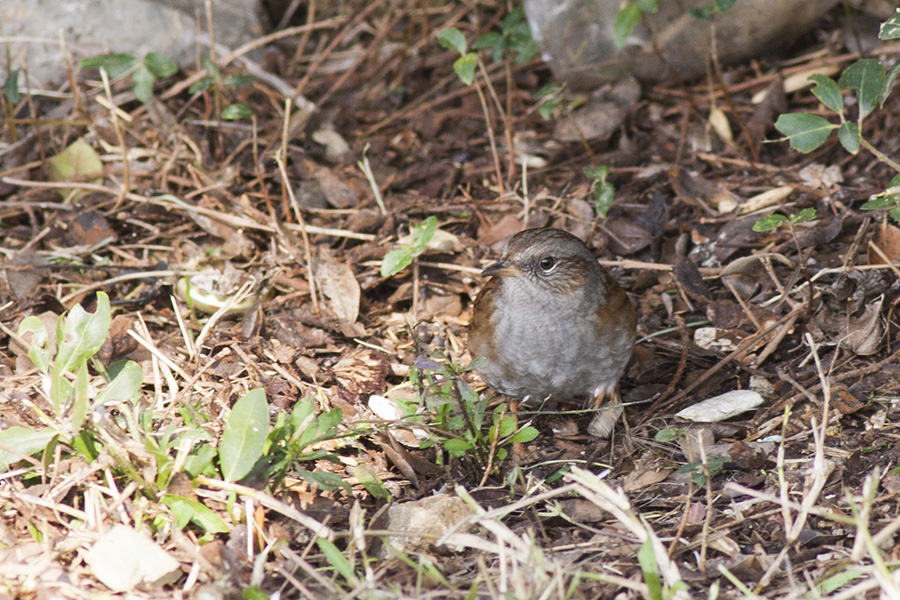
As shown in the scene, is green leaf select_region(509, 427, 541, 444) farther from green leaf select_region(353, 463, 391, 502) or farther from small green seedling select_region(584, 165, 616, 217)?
small green seedling select_region(584, 165, 616, 217)

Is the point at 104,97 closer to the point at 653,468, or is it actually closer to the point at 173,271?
the point at 173,271

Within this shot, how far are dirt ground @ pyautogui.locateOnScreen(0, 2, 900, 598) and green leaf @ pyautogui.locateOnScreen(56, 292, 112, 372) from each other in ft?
0.43

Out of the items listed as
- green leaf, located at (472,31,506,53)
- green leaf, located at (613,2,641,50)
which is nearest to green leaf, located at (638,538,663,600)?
green leaf, located at (613,2,641,50)

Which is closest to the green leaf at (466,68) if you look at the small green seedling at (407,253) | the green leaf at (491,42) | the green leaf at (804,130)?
the small green seedling at (407,253)

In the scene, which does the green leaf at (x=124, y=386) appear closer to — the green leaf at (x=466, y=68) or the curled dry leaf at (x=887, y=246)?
the green leaf at (x=466, y=68)

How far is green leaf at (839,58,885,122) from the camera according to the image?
3.81m

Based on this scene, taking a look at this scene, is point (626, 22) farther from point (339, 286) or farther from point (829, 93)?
point (339, 286)

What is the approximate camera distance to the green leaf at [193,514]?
3199mm

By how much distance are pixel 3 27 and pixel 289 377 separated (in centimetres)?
350

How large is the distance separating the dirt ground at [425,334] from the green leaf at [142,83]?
39 centimetres

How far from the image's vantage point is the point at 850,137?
3.77 m

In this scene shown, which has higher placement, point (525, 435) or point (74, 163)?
point (74, 163)

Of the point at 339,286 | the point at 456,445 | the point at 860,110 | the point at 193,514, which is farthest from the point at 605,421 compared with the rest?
the point at 193,514

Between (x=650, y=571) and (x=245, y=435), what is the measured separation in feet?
4.67
